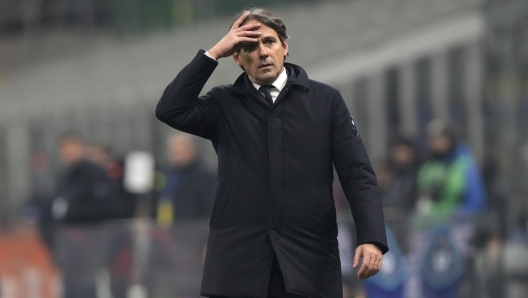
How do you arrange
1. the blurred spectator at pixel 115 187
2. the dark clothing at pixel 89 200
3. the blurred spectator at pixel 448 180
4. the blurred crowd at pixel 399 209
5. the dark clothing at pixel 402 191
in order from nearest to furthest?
the blurred crowd at pixel 399 209 < the blurred spectator at pixel 448 180 < the dark clothing at pixel 402 191 < the dark clothing at pixel 89 200 < the blurred spectator at pixel 115 187

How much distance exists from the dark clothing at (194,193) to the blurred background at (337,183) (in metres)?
0.02

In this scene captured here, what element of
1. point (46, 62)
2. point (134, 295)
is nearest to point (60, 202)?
point (134, 295)

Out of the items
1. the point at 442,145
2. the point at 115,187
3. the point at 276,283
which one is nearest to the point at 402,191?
the point at 442,145

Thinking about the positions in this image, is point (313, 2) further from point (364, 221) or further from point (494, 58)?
point (364, 221)

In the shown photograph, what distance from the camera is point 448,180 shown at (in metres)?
8.95

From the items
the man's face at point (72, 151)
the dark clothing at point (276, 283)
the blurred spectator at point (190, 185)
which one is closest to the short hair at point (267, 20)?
the dark clothing at point (276, 283)

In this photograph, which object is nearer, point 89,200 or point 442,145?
point 442,145

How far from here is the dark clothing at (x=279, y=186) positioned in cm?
438

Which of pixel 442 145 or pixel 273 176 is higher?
pixel 273 176

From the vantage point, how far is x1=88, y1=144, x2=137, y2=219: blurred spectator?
35.7ft

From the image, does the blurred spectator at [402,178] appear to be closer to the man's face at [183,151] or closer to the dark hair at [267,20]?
the man's face at [183,151]

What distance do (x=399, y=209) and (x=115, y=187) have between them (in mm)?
3238

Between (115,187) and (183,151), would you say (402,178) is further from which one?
(115,187)

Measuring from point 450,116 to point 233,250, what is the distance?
22.3 ft
